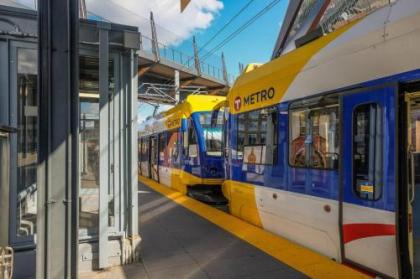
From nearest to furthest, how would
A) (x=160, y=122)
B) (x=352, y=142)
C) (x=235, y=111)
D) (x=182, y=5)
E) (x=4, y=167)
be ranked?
1. (x=4, y=167)
2. (x=352, y=142)
3. (x=182, y=5)
4. (x=235, y=111)
5. (x=160, y=122)

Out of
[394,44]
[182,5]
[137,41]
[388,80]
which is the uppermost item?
[182,5]

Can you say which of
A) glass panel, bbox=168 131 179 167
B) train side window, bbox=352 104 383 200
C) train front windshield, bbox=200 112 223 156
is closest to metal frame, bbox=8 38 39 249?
train side window, bbox=352 104 383 200

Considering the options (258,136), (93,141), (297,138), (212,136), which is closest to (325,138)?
(297,138)

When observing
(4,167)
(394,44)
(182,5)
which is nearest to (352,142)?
(394,44)

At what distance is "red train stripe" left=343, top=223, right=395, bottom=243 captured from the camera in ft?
13.6

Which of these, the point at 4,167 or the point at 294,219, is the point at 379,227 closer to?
the point at 294,219

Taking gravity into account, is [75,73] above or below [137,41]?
below

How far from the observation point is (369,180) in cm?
443

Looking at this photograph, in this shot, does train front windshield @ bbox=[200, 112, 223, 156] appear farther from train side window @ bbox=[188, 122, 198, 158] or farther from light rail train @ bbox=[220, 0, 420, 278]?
light rail train @ bbox=[220, 0, 420, 278]

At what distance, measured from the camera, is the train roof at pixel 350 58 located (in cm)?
408

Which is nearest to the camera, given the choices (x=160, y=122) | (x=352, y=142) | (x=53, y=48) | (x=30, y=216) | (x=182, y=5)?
(x=53, y=48)

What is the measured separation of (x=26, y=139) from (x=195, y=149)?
7160 mm

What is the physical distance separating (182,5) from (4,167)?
3176 mm

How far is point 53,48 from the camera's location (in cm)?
366
